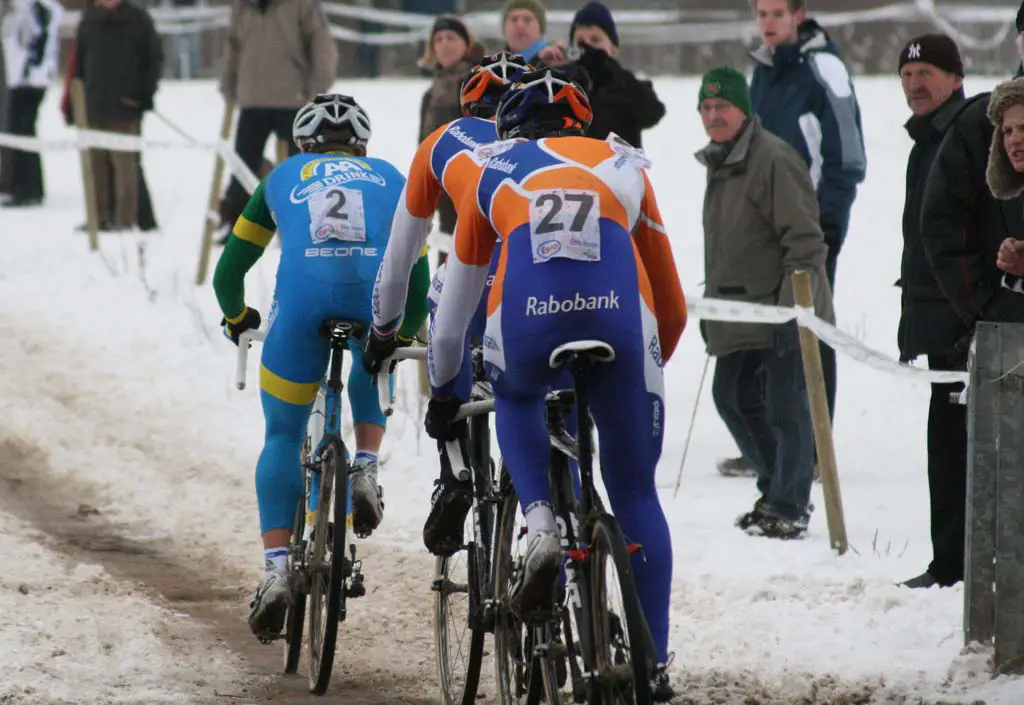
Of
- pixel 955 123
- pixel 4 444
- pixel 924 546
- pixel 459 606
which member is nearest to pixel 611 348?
pixel 459 606

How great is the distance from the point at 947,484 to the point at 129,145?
996cm

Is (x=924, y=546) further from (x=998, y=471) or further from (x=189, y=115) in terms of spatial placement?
(x=189, y=115)

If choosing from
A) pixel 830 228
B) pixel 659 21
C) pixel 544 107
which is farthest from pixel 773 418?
pixel 659 21

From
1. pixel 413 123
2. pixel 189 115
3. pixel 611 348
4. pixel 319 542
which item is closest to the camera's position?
pixel 611 348

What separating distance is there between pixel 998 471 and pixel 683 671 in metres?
1.54

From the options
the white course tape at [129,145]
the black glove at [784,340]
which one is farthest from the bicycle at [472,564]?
the white course tape at [129,145]

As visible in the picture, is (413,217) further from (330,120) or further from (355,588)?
(355,588)

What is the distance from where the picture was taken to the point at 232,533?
10023 millimetres

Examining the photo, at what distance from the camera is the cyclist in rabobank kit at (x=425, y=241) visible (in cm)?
Result: 669

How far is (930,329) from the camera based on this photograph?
27.2ft

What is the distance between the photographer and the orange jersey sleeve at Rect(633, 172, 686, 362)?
6.11 metres

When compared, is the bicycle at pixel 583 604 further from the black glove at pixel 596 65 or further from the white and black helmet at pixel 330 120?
the black glove at pixel 596 65

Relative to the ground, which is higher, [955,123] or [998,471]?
[955,123]

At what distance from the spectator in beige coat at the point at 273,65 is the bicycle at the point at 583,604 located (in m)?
9.35
